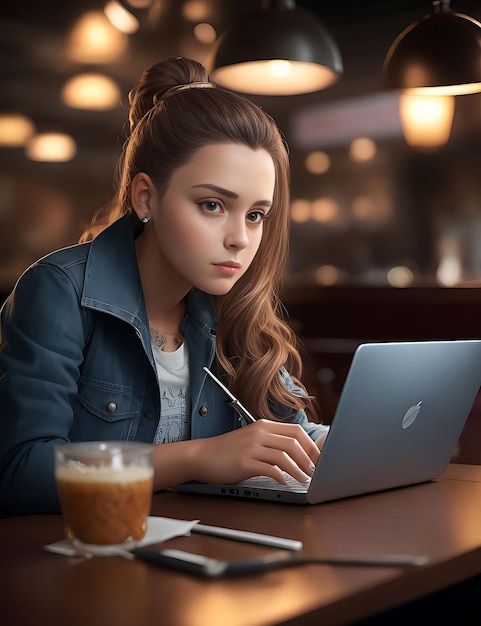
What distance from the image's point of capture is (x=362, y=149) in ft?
18.6

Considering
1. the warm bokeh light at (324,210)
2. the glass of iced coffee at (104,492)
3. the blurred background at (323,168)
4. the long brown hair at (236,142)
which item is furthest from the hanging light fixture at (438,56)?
the warm bokeh light at (324,210)

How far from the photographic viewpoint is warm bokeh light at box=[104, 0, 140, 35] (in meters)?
4.82

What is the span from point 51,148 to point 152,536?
3.80 metres

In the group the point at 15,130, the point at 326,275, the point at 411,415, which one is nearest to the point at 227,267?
the point at 411,415

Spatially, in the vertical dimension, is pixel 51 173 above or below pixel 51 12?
below

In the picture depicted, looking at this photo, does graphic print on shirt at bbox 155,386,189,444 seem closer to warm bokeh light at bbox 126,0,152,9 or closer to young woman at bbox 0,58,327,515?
young woman at bbox 0,58,327,515

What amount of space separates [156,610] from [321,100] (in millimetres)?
5383

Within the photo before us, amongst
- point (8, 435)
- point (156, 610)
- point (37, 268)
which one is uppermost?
point (37, 268)

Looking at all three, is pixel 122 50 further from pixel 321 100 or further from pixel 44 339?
pixel 44 339

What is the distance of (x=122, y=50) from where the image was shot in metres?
4.86

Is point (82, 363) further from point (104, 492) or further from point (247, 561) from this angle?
point (247, 561)

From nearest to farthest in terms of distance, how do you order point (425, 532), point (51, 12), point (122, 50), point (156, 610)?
point (156, 610) < point (425, 532) < point (51, 12) < point (122, 50)

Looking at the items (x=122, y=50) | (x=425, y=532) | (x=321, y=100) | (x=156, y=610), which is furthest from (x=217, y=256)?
(x=321, y=100)

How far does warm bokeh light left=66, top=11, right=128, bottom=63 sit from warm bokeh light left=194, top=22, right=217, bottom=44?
0.64 m
